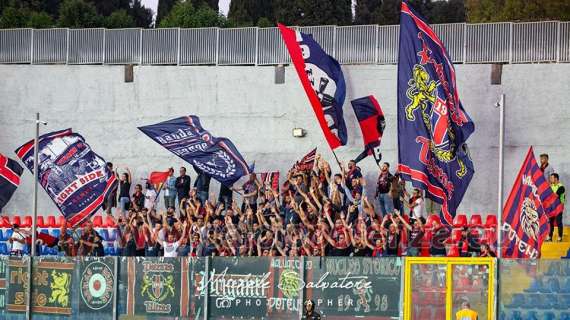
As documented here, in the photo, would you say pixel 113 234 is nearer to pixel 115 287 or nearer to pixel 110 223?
pixel 110 223

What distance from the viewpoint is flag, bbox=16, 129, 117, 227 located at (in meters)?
36.3

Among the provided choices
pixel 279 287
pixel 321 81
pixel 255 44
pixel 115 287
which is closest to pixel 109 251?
pixel 115 287

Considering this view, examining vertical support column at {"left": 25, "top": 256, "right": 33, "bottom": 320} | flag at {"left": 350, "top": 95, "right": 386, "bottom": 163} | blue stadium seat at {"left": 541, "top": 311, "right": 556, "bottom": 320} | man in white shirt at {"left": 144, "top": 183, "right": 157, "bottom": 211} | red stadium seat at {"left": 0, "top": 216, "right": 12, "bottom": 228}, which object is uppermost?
flag at {"left": 350, "top": 95, "right": 386, "bottom": 163}

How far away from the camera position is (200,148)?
37250mm

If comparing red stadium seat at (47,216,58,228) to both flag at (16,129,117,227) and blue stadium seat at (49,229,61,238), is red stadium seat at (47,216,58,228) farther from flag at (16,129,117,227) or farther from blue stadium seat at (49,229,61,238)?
flag at (16,129,117,227)

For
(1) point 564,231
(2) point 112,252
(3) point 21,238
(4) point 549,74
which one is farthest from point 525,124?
(3) point 21,238

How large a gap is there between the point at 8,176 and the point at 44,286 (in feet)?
28.9

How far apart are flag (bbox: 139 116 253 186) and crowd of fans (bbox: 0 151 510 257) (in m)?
0.67

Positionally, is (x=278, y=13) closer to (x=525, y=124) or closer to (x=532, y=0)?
(x=532, y=0)

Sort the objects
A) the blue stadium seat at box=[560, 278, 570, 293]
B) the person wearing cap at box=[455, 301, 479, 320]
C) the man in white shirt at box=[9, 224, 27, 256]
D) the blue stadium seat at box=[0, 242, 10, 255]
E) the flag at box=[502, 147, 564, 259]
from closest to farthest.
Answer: the blue stadium seat at box=[560, 278, 570, 293] < the person wearing cap at box=[455, 301, 479, 320] < the flag at box=[502, 147, 564, 259] < the man in white shirt at box=[9, 224, 27, 256] < the blue stadium seat at box=[0, 242, 10, 255]

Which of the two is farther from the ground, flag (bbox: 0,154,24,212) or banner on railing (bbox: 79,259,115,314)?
flag (bbox: 0,154,24,212)

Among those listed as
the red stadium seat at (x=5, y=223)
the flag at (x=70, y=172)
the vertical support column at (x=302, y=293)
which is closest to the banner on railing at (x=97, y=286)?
the vertical support column at (x=302, y=293)

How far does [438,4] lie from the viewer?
309 feet

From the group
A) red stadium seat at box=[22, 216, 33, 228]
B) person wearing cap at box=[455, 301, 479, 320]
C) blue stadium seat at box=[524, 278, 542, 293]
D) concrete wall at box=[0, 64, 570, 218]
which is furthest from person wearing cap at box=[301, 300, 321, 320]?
red stadium seat at box=[22, 216, 33, 228]
